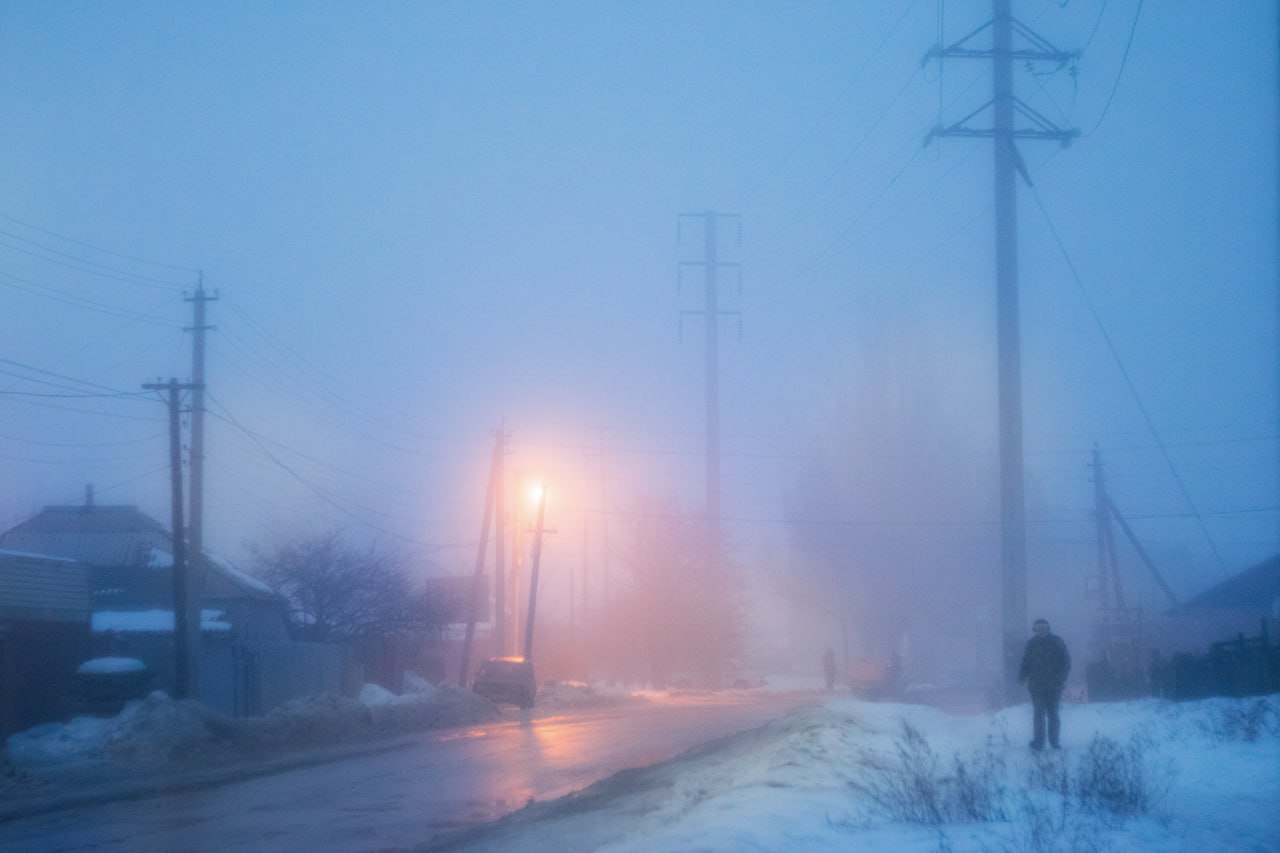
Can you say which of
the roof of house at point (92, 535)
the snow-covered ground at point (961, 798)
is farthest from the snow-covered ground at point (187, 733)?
the roof of house at point (92, 535)

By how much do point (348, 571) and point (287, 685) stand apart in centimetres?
1060

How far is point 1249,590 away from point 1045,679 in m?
34.2

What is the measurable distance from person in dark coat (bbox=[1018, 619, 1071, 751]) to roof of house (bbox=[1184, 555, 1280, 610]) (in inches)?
1224

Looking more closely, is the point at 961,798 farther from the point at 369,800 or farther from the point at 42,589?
the point at 42,589

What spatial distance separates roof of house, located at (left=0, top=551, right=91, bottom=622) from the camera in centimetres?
2633

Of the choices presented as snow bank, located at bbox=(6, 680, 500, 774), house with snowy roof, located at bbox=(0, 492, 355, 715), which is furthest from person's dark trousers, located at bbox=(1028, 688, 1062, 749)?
house with snowy roof, located at bbox=(0, 492, 355, 715)

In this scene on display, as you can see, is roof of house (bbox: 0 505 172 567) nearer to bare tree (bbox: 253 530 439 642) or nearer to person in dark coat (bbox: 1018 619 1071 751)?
bare tree (bbox: 253 530 439 642)

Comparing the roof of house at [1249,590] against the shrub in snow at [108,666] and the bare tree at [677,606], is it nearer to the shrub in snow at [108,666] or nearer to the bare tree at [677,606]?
the bare tree at [677,606]

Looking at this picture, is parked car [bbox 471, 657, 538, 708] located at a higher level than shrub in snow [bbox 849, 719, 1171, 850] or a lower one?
lower

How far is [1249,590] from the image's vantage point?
44.4 meters

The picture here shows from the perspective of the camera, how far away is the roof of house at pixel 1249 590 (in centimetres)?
4253

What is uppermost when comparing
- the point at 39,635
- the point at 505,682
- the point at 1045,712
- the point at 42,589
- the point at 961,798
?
the point at 42,589

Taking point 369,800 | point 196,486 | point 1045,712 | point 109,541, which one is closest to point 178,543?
point 196,486

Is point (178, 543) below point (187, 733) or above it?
above
